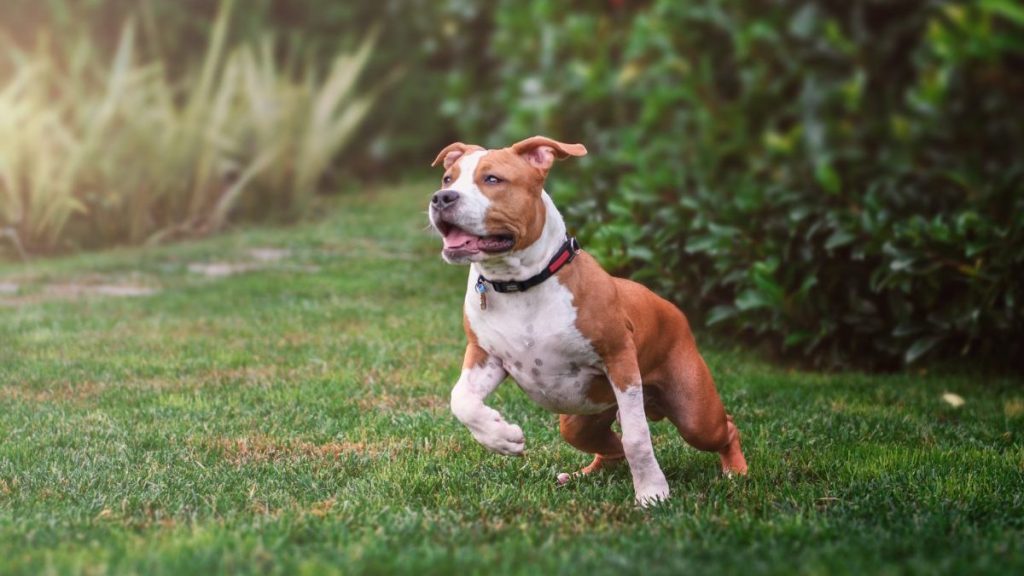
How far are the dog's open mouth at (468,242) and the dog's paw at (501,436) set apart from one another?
56 centimetres

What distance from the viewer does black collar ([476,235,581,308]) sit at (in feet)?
12.8

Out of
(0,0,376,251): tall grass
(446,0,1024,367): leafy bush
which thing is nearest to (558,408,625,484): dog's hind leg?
(446,0,1024,367): leafy bush

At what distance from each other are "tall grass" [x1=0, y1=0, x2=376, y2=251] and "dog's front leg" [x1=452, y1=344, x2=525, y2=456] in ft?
20.9

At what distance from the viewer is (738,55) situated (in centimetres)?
488

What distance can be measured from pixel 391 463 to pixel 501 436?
784 millimetres

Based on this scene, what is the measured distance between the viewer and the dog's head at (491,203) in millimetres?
3699

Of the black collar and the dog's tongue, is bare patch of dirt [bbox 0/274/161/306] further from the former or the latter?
the dog's tongue

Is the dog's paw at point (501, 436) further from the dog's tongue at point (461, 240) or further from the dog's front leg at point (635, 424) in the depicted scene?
the dog's tongue at point (461, 240)

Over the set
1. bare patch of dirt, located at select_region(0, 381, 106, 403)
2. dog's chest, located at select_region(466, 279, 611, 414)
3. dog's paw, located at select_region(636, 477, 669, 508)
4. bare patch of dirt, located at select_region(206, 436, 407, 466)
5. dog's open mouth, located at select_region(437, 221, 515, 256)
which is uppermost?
dog's open mouth, located at select_region(437, 221, 515, 256)

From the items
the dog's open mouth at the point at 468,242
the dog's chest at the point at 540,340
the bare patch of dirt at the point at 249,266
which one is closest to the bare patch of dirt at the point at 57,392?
the dog's chest at the point at 540,340

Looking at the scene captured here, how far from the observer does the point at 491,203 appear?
3.75 metres

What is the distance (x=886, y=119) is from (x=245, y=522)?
8.70ft

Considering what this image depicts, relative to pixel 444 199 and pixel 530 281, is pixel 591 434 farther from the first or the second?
pixel 444 199

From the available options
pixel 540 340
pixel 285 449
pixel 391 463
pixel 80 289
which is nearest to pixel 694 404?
pixel 540 340
